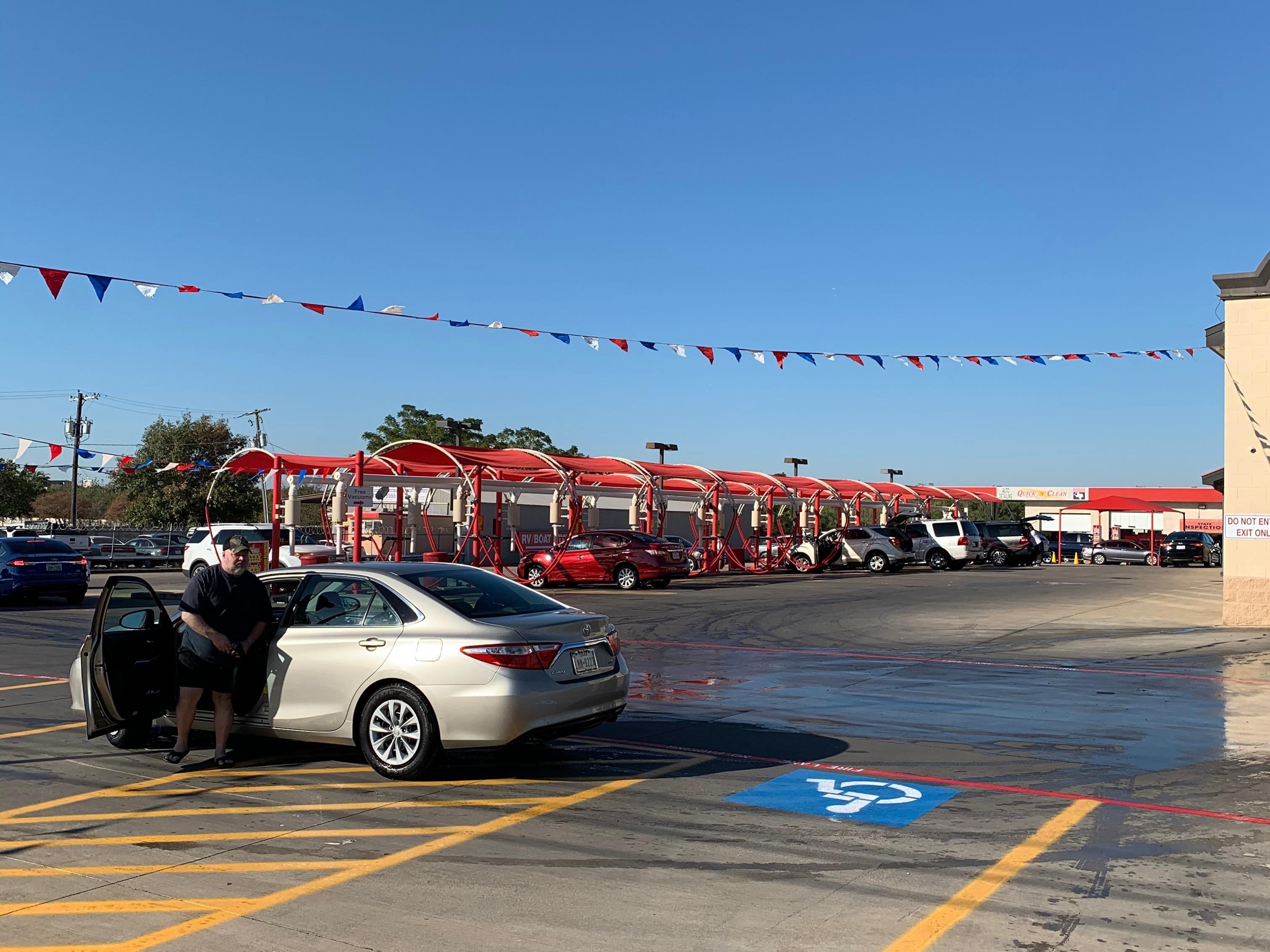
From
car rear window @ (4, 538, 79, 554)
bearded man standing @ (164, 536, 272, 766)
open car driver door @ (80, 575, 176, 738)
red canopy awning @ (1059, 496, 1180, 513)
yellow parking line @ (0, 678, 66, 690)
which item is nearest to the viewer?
bearded man standing @ (164, 536, 272, 766)

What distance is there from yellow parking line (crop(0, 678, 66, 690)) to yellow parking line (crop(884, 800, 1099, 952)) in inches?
397

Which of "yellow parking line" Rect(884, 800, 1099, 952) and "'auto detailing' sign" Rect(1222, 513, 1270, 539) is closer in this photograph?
"yellow parking line" Rect(884, 800, 1099, 952)

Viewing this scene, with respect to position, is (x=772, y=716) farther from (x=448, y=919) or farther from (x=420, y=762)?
(x=448, y=919)

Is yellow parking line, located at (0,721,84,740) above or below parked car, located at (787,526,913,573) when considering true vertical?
below

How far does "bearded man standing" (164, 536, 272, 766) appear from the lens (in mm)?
7980

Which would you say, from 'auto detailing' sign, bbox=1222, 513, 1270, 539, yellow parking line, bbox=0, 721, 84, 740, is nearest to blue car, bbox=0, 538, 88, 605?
yellow parking line, bbox=0, 721, 84, 740

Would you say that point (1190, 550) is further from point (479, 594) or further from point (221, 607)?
point (221, 607)

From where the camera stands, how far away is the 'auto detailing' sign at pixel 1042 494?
92875 mm

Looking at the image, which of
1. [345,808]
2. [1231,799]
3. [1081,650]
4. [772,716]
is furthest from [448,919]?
[1081,650]

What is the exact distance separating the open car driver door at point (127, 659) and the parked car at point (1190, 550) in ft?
159

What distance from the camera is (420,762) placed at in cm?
759

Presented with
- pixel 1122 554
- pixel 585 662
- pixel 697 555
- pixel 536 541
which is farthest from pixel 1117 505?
pixel 585 662

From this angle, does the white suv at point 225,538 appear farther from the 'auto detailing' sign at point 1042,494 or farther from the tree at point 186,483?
the 'auto detailing' sign at point 1042,494

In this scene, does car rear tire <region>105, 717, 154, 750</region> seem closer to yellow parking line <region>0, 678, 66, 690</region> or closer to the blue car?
yellow parking line <region>0, 678, 66, 690</region>
